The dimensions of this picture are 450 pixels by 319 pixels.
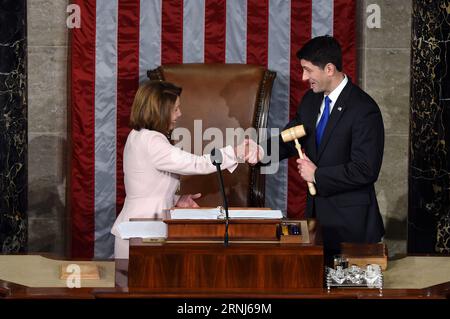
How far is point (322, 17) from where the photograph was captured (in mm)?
Answer: 6730

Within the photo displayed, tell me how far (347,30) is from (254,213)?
2939 millimetres

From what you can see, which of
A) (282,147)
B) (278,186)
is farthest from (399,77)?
(282,147)

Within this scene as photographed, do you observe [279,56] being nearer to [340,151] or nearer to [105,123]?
[105,123]

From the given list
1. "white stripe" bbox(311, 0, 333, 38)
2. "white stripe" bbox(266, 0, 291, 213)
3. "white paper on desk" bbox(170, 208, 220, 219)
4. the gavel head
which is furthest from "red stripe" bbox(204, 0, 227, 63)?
"white paper on desk" bbox(170, 208, 220, 219)

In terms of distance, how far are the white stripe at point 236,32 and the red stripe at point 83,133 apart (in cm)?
95

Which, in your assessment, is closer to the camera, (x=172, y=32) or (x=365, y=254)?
(x=365, y=254)

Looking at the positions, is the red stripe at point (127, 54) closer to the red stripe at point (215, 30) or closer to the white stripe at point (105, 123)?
the white stripe at point (105, 123)

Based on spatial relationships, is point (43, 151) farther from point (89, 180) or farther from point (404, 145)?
point (404, 145)

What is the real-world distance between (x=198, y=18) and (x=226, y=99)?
665mm

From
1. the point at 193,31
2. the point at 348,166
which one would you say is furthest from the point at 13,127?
the point at 348,166

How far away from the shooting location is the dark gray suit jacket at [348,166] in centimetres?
489
